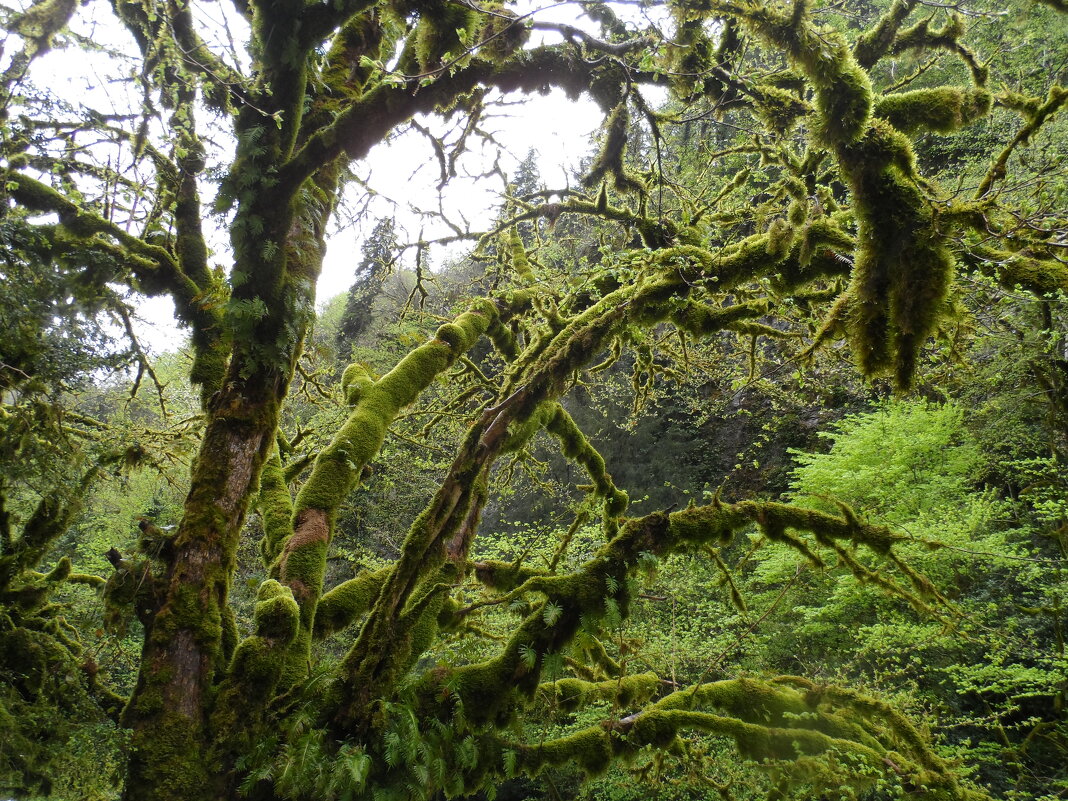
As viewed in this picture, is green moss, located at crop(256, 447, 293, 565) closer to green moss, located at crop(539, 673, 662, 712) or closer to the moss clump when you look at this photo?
green moss, located at crop(539, 673, 662, 712)

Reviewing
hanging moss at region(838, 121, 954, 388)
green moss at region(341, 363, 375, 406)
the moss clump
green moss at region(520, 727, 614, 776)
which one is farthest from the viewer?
green moss at region(341, 363, 375, 406)

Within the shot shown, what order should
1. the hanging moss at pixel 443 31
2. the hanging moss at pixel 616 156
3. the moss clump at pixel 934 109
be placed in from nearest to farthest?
the moss clump at pixel 934 109 < the hanging moss at pixel 443 31 < the hanging moss at pixel 616 156

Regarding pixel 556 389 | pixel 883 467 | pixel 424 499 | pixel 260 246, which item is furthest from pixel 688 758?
pixel 424 499

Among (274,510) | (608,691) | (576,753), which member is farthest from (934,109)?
(274,510)

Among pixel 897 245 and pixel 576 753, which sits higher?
pixel 897 245

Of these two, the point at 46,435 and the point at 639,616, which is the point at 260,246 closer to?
the point at 46,435

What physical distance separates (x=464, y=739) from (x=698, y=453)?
48.2ft

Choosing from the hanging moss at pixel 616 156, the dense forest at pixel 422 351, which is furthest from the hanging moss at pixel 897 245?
the hanging moss at pixel 616 156

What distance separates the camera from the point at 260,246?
152 inches

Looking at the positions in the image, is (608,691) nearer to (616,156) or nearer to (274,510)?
(274,510)

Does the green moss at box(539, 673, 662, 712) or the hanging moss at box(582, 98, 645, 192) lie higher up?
the hanging moss at box(582, 98, 645, 192)

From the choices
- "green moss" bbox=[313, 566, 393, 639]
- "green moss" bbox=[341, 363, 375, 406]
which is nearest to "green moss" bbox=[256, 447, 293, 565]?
"green moss" bbox=[313, 566, 393, 639]

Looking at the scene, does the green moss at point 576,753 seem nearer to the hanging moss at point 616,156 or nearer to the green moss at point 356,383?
the green moss at point 356,383

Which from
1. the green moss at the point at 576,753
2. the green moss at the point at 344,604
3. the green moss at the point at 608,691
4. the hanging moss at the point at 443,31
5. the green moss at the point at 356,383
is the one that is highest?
the hanging moss at the point at 443,31
